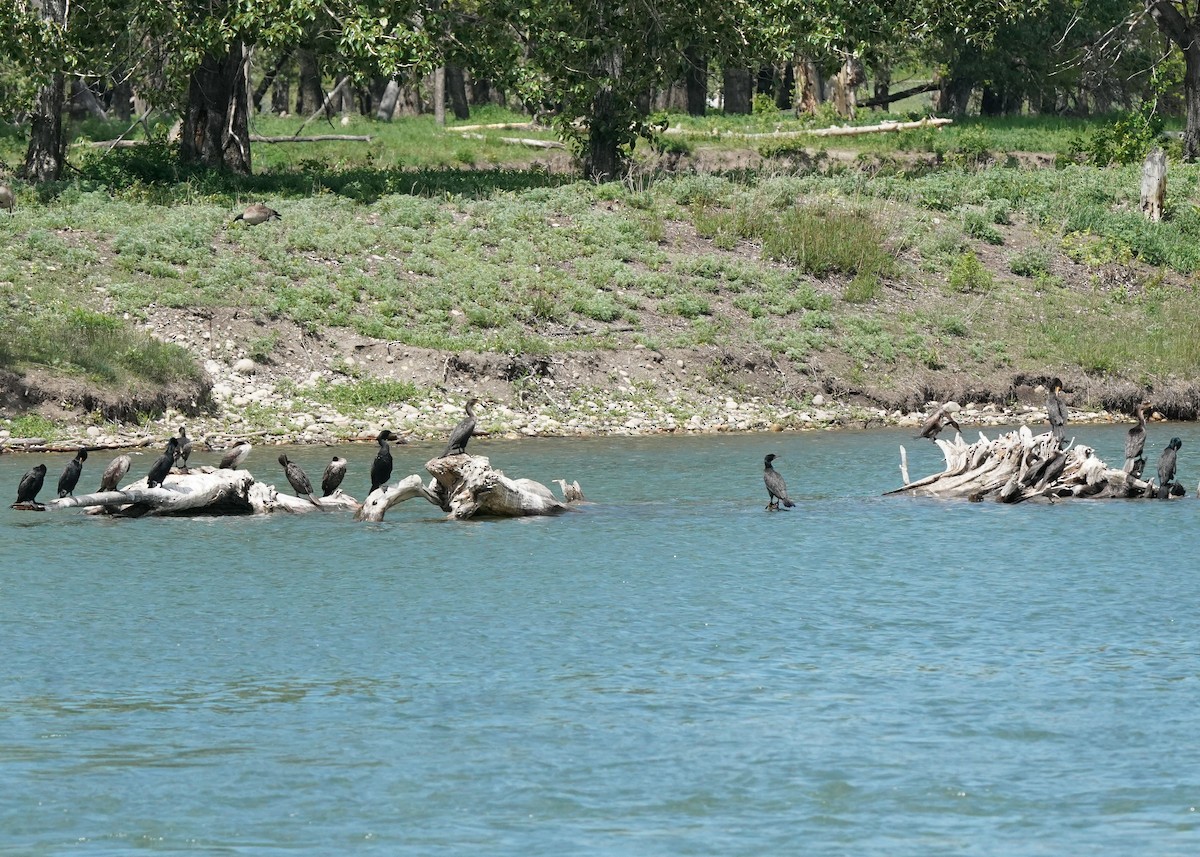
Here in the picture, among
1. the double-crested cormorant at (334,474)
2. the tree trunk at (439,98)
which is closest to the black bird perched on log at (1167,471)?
→ the double-crested cormorant at (334,474)

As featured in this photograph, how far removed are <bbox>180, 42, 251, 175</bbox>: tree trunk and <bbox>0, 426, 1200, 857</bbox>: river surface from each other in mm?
21829

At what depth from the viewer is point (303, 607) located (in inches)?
681

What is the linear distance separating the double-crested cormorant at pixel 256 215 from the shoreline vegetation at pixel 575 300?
0.21m

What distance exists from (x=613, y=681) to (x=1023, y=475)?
999 centimetres

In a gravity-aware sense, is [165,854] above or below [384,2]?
below

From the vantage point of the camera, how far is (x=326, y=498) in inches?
875

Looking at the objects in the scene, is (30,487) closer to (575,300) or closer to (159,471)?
(159,471)

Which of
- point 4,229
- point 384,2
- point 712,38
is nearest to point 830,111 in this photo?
point 712,38

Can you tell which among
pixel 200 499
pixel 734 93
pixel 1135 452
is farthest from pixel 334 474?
pixel 734 93

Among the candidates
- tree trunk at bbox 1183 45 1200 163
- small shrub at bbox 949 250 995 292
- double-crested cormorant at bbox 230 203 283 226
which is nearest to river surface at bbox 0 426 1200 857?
double-crested cormorant at bbox 230 203 283 226

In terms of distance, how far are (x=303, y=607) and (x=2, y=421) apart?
1447 centimetres

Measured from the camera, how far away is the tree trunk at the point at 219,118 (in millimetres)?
41844

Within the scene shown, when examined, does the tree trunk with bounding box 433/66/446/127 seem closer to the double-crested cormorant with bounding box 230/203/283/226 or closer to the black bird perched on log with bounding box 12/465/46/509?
the double-crested cormorant with bounding box 230/203/283/226

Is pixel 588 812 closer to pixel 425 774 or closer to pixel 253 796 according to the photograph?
pixel 425 774
